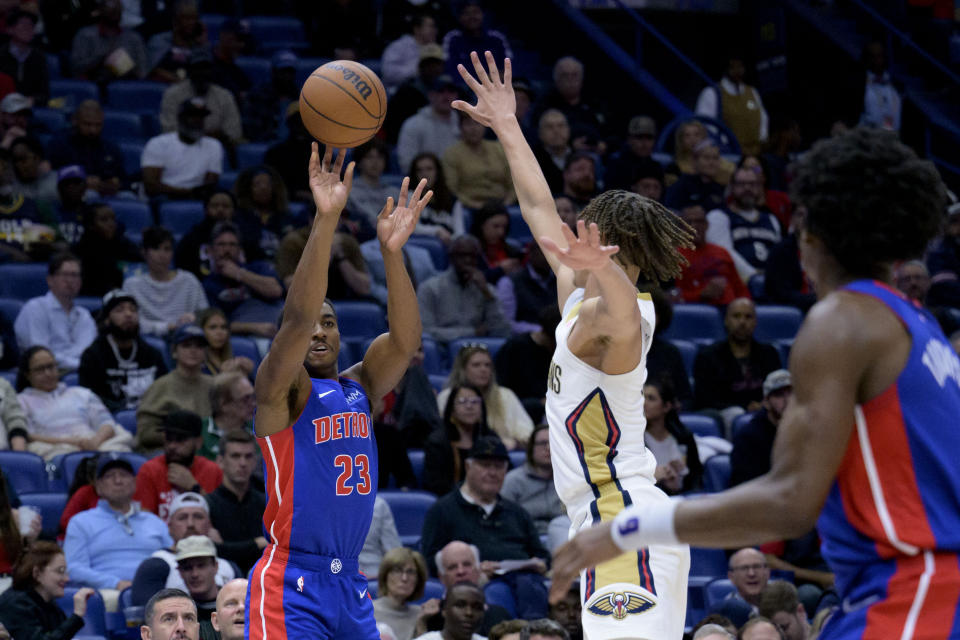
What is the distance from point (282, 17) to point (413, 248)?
5.13m

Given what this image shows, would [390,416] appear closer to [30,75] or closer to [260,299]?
[260,299]

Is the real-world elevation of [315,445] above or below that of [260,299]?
above

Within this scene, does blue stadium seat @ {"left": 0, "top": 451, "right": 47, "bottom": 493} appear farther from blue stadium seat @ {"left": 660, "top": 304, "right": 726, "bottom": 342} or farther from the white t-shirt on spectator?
blue stadium seat @ {"left": 660, "top": 304, "right": 726, "bottom": 342}

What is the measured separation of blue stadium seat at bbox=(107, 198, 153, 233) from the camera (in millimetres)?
11805

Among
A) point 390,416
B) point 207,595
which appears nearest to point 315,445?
point 207,595

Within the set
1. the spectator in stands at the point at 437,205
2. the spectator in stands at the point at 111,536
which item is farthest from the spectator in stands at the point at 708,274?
the spectator in stands at the point at 111,536

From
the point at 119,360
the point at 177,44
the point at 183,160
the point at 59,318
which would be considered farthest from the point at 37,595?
the point at 177,44

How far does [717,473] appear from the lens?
32.5 feet

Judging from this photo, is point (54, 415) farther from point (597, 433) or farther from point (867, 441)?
point (867, 441)

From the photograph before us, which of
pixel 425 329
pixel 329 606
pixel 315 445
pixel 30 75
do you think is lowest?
pixel 425 329

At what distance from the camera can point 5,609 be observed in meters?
7.28

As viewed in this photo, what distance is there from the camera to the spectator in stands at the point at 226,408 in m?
9.29

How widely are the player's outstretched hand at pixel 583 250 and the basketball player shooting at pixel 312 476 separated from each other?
1007 millimetres

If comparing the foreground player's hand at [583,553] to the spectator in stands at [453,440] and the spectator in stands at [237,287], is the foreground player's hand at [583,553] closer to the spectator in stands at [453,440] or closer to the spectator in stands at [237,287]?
the spectator in stands at [453,440]
